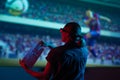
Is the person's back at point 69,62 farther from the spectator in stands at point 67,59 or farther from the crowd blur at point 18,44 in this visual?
the crowd blur at point 18,44

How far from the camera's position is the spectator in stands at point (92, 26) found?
14.9 feet

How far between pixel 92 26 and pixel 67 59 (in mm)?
3460

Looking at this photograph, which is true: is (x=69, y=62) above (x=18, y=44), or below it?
above

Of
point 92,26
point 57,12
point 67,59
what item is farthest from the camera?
point 92,26

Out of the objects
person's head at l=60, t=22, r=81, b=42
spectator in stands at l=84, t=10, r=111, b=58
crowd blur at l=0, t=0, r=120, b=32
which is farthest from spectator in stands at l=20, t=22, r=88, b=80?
spectator in stands at l=84, t=10, r=111, b=58

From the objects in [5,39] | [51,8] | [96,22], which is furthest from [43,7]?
[96,22]

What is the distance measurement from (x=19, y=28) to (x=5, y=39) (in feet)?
1.38

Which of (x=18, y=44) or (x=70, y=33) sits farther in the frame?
(x=18, y=44)

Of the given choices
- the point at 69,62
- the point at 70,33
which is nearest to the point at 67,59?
the point at 69,62

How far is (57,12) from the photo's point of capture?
469 centimetres

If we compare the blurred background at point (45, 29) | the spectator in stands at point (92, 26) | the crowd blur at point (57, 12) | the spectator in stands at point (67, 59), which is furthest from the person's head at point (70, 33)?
the spectator in stands at point (92, 26)

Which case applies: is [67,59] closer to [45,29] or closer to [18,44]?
[18,44]

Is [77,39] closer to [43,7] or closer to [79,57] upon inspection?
[79,57]

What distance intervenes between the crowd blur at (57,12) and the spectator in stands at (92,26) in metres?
0.10
